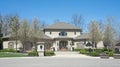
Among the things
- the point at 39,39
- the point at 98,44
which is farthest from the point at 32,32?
the point at 98,44

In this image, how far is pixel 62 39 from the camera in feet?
206

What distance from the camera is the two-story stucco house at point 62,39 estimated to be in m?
61.8

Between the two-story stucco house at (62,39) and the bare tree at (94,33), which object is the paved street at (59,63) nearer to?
the bare tree at (94,33)

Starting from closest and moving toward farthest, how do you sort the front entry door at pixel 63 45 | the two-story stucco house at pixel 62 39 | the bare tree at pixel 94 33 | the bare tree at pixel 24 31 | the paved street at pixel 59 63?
1. the paved street at pixel 59 63
2. the bare tree at pixel 24 31
3. the bare tree at pixel 94 33
4. the two-story stucco house at pixel 62 39
5. the front entry door at pixel 63 45

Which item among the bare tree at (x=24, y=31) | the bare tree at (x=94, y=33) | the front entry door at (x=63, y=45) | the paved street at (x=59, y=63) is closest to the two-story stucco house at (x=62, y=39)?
the front entry door at (x=63, y=45)

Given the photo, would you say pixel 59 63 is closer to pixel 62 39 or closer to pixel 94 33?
pixel 94 33

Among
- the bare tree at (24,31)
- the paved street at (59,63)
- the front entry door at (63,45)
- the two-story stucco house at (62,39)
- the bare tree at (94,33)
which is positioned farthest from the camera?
the front entry door at (63,45)

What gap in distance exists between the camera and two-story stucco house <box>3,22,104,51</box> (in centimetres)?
6181

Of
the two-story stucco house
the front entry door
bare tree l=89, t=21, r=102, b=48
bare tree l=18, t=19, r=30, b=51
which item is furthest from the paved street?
the front entry door

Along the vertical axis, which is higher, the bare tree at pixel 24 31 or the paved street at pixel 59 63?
the bare tree at pixel 24 31

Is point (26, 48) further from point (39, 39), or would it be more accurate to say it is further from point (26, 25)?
point (26, 25)

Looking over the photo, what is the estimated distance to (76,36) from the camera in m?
65.9

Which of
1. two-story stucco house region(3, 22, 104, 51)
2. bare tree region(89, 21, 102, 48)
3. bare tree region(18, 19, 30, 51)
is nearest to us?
bare tree region(18, 19, 30, 51)

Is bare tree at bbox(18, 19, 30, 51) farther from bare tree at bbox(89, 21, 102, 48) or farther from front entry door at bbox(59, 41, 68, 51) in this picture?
bare tree at bbox(89, 21, 102, 48)
